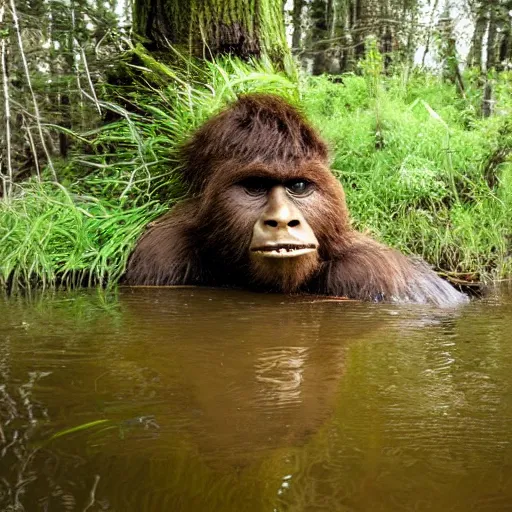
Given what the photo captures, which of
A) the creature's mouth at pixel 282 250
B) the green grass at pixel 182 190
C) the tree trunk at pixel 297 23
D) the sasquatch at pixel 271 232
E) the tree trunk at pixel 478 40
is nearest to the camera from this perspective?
the creature's mouth at pixel 282 250

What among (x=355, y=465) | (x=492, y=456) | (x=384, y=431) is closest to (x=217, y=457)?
(x=355, y=465)

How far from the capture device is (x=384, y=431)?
1.36m

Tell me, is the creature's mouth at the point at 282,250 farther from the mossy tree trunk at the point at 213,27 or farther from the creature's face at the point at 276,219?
the mossy tree trunk at the point at 213,27

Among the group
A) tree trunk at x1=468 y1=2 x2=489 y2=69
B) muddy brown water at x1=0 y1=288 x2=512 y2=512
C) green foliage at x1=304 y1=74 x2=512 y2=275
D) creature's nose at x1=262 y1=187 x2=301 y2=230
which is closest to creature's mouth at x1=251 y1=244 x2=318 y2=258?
creature's nose at x1=262 y1=187 x2=301 y2=230

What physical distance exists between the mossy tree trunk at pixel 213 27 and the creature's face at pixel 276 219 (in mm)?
1911

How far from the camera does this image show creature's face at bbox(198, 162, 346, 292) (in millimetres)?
3473

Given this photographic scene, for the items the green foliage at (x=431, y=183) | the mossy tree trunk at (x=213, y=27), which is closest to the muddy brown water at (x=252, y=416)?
the green foliage at (x=431, y=183)

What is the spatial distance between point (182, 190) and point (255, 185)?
3.17 feet

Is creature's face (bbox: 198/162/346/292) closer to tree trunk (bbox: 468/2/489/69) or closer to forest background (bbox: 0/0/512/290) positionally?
forest background (bbox: 0/0/512/290)

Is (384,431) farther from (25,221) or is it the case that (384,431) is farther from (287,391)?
(25,221)

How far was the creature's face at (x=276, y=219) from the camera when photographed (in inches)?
137

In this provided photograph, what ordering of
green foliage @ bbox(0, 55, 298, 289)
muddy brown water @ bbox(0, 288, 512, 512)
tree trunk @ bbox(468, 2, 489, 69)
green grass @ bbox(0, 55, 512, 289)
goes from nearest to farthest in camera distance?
muddy brown water @ bbox(0, 288, 512, 512) < green foliage @ bbox(0, 55, 298, 289) < green grass @ bbox(0, 55, 512, 289) < tree trunk @ bbox(468, 2, 489, 69)

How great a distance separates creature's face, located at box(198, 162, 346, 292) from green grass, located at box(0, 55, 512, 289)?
654mm

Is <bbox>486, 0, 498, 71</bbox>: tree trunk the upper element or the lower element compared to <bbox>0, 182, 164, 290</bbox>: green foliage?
upper
